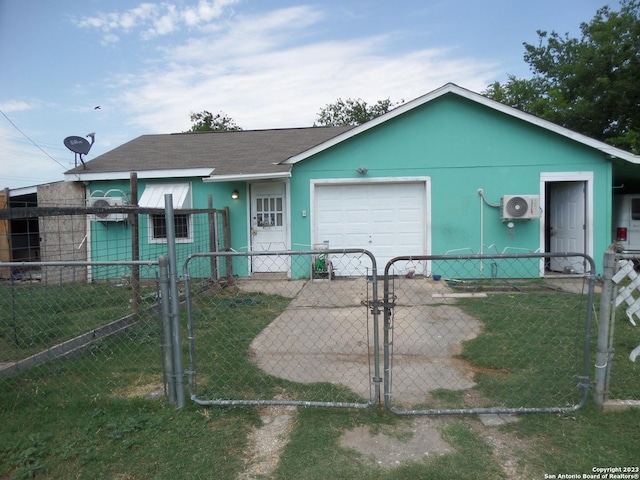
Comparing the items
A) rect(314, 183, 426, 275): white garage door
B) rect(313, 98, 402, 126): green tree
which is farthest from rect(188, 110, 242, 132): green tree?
rect(314, 183, 426, 275): white garage door

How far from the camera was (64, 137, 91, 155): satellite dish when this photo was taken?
10.7 m

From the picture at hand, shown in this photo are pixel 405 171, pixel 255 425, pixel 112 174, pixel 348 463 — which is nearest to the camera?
pixel 348 463

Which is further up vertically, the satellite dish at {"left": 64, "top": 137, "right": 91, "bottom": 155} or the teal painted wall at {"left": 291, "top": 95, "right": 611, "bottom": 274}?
the satellite dish at {"left": 64, "top": 137, "right": 91, "bottom": 155}

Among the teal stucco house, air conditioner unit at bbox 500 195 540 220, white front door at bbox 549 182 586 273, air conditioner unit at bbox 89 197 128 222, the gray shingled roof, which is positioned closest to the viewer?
air conditioner unit at bbox 500 195 540 220

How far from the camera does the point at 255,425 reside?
319 cm

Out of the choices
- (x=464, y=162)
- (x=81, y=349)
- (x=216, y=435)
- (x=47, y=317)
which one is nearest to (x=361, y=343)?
(x=216, y=435)

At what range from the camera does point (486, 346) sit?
4.87 metres

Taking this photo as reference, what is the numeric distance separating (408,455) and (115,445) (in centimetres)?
196

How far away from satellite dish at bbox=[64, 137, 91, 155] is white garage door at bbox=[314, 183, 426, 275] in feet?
19.6

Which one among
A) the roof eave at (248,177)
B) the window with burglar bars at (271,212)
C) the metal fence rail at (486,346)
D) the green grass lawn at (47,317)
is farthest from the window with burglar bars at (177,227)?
the metal fence rail at (486,346)

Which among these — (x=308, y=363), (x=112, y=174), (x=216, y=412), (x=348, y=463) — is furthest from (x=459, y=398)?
(x=112, y=174)

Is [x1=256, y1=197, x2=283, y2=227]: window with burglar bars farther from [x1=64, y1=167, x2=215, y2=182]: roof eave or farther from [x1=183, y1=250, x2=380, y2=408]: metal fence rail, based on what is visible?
[x1=183, y1=250, x2=380, y2=408]: metal fence rail

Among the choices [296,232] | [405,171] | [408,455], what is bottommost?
[408,455]

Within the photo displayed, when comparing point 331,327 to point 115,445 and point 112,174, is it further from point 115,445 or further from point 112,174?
point 112,174
